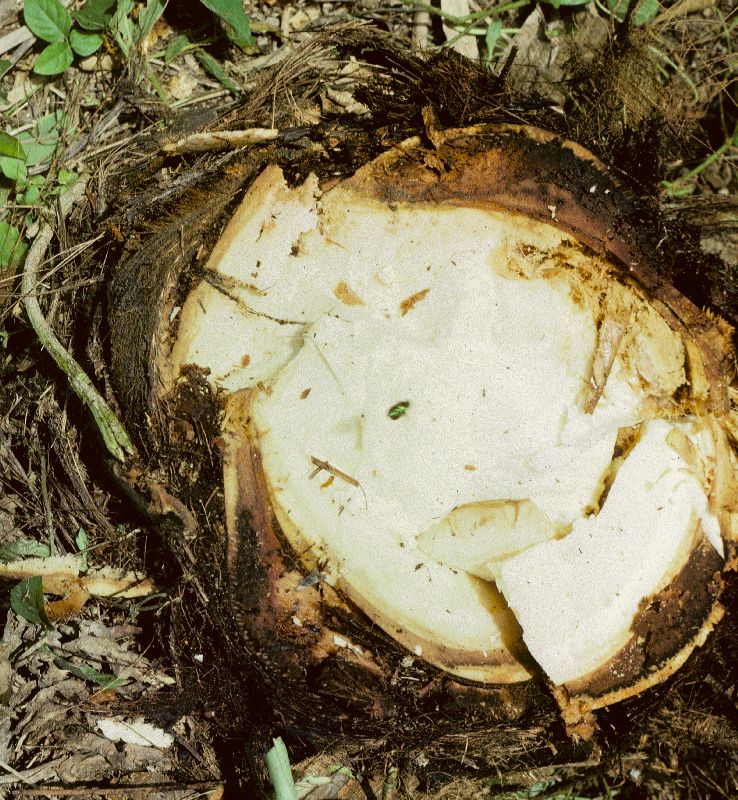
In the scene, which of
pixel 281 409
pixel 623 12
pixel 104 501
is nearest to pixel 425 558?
pixel 281 409

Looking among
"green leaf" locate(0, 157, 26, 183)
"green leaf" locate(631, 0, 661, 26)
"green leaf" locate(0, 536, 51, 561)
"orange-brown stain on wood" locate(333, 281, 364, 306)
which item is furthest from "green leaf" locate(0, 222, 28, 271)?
"green leaf" locate(631, 0, 661, 26)

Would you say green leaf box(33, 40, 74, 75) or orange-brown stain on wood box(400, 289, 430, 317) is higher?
green leaf box(33, 40, 74, 75)

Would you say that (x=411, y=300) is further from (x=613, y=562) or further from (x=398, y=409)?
(x=613, y=562)

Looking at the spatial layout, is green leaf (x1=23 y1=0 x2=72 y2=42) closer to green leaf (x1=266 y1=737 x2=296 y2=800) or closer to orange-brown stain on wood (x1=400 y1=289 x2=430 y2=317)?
orange-brown stain on wood (x1=400 y1=289 x2=430 y2=317)

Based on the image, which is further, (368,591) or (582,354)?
(582,354)

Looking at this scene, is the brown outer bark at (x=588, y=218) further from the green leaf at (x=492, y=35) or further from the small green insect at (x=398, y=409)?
the green leaf at (x=492, y=35)

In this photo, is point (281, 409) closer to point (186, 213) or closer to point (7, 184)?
point (186, 213)

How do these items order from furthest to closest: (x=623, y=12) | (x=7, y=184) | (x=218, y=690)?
(x=623, y=12) < (x=7, y=184) < (x=218, y=690)
